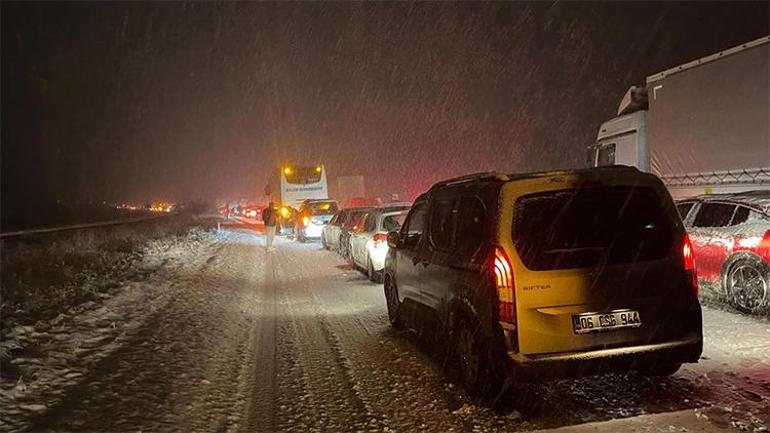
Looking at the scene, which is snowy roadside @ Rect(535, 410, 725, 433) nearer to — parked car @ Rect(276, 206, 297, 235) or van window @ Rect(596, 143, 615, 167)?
van window @ Rect(596, 143, 615, 167)

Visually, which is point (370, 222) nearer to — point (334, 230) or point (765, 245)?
point (334, 230)

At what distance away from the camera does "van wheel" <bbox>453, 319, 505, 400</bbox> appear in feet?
15.5

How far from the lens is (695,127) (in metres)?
12.3

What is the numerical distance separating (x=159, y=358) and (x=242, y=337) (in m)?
1.24

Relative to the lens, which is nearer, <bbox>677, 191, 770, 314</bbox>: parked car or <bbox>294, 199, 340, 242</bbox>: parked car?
<bbox>677, 191, 770, 314</bbox>: parked car

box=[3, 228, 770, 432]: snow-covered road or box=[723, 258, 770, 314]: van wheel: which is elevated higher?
box=[723, 258, 770, 314]: van wheel

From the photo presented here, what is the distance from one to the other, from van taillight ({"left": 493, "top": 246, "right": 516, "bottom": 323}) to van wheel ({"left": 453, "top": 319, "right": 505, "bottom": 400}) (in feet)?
1.18

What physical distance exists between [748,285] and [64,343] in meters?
8.67

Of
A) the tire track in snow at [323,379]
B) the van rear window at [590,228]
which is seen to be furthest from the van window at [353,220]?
the van rear window at [590,228]

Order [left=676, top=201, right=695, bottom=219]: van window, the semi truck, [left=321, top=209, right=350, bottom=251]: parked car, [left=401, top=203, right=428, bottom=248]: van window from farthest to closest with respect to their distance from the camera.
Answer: [left=321, top=209, right=350, bottom=251]: parked car → the semi truck → [left=676, top=201, right=695, bottom=219]: van window → [left=401, top=203, right=428, bottom=248]: van window

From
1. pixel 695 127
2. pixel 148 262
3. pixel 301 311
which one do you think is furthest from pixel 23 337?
pixel 695 127

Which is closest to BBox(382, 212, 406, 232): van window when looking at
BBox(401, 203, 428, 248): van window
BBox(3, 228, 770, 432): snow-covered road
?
BBox(3, 228, 770, 432): snow-covered road

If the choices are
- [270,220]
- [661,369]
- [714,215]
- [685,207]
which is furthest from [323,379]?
[270,220]

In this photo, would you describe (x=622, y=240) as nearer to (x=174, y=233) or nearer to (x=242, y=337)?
(x=242, y=337)
